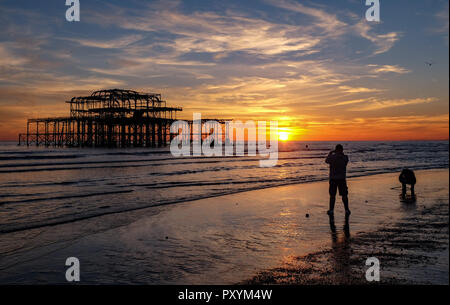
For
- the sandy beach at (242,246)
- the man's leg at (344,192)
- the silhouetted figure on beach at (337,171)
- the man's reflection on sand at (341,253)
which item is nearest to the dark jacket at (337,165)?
the silhouetted figure on beach at (337,171)

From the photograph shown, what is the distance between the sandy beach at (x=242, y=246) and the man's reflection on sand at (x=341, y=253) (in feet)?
0.05

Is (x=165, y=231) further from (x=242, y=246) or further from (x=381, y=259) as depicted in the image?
(x=381, y=259)

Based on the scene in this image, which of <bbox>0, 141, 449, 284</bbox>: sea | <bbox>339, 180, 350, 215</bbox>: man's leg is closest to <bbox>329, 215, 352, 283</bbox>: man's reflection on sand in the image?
<bbox>0, 141, 449, 284</bbox>: sea

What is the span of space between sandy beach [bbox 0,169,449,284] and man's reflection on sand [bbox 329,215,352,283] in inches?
0.6

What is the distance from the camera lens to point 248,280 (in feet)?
16.0

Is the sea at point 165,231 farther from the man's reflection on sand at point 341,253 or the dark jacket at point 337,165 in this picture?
the dark jacket at point 337,165

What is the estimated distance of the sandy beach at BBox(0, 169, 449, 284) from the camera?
16.8 ft

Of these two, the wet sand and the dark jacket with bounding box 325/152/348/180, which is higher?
the dark jacket with bounding box 325/152/348/180

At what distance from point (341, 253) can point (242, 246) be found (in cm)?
178

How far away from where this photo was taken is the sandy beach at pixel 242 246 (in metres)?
5.13

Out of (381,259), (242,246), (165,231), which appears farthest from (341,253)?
(165,231)

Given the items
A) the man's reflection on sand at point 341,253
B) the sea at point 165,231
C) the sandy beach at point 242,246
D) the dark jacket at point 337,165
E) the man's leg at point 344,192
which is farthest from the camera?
the man's leg at point 344,192

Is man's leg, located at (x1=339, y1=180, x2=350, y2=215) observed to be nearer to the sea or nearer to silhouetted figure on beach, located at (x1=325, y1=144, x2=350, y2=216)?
silhouetted figure on beach, located at (x1=325, y1=144, x2=350, y2=216)
